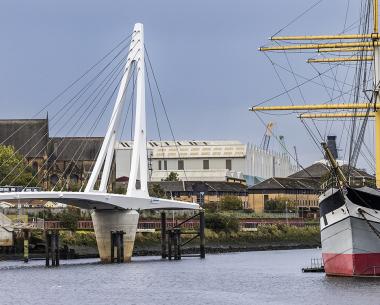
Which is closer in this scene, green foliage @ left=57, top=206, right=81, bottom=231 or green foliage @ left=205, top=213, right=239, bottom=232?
green foliage @ left=57, top=206, right=81, bottom=231

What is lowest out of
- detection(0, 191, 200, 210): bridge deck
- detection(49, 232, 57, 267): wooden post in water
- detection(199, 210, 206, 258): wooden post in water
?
detection(49, 232, 57, 267): wooden post in water

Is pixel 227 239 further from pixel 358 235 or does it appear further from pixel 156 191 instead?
pixel 358 235

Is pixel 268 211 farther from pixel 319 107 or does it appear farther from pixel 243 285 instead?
pixel 243 285

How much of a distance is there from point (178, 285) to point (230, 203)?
103415 mm

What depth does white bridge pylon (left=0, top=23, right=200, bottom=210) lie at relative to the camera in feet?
332

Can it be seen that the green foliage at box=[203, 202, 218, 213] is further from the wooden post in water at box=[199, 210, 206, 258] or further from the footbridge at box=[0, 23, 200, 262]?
the footbridge at box=[0, 23, 200, 262]

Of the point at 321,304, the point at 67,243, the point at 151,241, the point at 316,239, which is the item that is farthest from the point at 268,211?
the point at 321,304

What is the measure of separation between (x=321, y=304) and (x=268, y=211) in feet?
405

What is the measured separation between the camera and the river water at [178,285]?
68688mm

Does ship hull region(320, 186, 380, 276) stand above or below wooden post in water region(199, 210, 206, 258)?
below

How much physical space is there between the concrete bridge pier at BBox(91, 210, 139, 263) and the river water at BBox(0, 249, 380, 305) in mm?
1995

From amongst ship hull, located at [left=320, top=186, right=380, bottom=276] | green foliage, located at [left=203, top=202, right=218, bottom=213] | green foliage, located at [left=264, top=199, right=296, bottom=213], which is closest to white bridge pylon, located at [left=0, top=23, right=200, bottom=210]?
ship hull, located at [left=320, top=186, right=380, bottom=276]

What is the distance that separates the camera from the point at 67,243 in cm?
12188

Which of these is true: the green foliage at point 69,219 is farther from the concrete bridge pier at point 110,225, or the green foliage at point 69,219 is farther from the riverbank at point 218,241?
the concrete bridge pier at point 110,225
